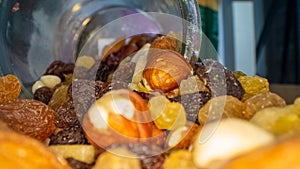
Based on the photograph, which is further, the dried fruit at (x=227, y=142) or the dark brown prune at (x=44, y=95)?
the dark brown prune at (x=44, y=95)

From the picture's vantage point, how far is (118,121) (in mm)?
306

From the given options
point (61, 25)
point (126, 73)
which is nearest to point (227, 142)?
point (126, 73)

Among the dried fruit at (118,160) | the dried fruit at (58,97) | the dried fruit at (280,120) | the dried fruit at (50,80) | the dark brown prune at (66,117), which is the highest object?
the dried fruit at (280,120)

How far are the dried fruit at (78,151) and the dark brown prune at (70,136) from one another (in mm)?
13

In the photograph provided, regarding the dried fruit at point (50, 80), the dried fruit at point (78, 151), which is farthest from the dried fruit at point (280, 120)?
the dried fruit at point (50, 80)

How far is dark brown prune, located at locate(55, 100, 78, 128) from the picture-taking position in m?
0.39

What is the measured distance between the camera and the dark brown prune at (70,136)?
34 centimetres

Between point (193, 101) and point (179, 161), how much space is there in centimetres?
10

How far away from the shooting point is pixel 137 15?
980mm

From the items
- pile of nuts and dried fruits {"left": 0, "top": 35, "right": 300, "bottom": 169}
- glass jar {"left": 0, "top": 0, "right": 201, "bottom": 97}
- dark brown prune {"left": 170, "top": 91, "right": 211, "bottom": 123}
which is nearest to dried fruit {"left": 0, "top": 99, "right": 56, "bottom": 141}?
pile of nuts and dried fruits {"left": 0, "top": 35, "right": 300, "bottom": 169}

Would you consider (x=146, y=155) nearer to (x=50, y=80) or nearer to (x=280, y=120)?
(x=280, y=120)

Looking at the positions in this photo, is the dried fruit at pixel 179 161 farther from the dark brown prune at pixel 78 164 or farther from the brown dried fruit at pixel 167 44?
the brown dried fruit at pixel 167 44

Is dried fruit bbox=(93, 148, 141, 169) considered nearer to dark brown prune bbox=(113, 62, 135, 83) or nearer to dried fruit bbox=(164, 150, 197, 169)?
dried fruit bbox=(164, 150, 197, 169)

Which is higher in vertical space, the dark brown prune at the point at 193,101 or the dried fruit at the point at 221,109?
the dried fruit at the point at 221,109
